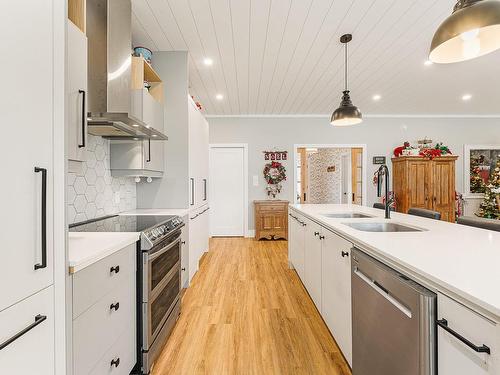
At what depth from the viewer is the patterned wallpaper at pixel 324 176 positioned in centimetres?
748

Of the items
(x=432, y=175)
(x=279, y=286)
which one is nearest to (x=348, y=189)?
(x=432, y=175)

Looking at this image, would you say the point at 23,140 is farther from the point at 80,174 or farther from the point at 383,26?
the point at 383,26

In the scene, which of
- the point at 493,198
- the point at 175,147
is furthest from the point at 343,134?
the point at 175,147

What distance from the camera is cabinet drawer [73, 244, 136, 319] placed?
1.08m

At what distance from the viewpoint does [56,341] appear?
37.2 inches

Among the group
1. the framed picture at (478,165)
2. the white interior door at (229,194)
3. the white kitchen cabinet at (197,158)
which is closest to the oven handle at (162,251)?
the white kitchen cabinet at (197,158)

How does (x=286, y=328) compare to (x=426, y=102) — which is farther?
(x=426, y=102)

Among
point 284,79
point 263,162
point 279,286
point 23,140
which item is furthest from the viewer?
point 263,162

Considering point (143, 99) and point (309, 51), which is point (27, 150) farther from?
point (309, 51)

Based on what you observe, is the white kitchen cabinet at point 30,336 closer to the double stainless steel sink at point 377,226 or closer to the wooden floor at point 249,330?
the wooden floor at point 249,330

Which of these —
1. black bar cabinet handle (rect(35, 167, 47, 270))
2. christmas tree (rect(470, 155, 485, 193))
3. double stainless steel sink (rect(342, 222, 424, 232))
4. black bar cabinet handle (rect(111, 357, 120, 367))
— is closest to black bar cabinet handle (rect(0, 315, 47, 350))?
black bar cabinet handle (rect(35, 167, 47, 270))

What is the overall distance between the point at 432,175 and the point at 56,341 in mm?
6165

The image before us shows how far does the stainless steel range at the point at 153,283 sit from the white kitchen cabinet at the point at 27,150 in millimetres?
736

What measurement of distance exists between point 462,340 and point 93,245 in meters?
1.43
